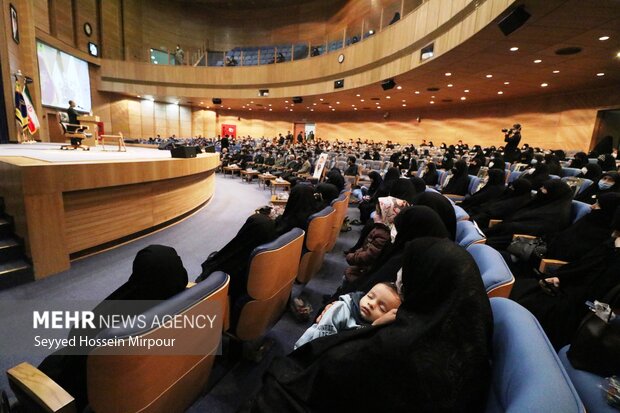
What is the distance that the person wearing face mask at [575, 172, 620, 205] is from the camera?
3672 millimetres

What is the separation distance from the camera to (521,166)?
276 inches

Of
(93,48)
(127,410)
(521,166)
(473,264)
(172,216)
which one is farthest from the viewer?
(93,48)

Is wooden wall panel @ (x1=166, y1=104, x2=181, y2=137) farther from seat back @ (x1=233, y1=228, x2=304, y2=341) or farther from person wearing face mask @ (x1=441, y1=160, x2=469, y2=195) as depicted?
seat back @ (x1=233, y1=228, x2=304, y2=341)

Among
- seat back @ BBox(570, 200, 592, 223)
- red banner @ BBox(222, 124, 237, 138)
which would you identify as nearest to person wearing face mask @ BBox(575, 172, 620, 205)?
seat back @ BBox(570, 200, 592, 223)

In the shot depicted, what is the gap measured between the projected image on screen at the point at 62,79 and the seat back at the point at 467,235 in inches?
605

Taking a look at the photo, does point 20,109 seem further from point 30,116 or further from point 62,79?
→ point 62,79

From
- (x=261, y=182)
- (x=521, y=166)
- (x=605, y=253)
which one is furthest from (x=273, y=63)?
(x=605, y=253)

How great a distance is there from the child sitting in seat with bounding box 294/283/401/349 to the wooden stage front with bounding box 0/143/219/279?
3.14 m

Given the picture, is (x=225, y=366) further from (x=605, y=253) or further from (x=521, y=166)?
(x=521, y=166)

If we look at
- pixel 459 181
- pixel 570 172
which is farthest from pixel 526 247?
pixel 570 172

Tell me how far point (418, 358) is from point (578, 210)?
3615 mm

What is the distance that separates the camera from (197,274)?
3295 millimetres

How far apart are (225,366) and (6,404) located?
42.5 inches

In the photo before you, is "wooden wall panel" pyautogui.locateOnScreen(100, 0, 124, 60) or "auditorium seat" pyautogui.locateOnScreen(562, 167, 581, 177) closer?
"auditorium seat" pyautogui.locateOnScreen(562, 167, 581, 177)
